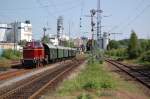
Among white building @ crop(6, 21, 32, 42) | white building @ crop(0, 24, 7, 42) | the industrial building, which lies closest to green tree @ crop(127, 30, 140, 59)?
white building @ crop(6, 21, 32, 42)

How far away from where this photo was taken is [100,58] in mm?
60281

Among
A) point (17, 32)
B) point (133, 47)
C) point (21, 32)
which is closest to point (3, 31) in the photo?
point (17, 32)

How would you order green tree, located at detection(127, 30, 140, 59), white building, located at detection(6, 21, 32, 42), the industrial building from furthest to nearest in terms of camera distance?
white building, located at detection(6, 21, 32, 42)
the industrial building
green tree, located at detection(127, 30, 140, 59)

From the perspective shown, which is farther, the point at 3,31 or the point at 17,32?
the point at 3,31

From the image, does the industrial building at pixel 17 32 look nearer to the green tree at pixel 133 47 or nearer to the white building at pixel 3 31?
the white building at pixel 3 31

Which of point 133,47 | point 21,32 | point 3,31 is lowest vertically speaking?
point 133,47

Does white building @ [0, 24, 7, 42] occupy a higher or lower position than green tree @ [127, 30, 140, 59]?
higher

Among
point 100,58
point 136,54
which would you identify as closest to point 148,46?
point 136,54

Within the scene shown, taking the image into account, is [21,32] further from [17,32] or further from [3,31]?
[3,31]

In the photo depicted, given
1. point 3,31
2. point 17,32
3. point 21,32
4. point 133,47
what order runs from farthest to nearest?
point 3,31 → point 17,32 → point 21,32 → point 133,47

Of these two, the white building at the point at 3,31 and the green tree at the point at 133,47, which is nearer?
the green tree at the point at 133,47

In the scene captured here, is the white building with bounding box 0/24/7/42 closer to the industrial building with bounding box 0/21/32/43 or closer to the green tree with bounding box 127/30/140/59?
the industrial building with bounding box 0/21/32/43

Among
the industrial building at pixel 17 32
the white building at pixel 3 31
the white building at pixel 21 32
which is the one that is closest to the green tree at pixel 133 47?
the white building at pixel 21 32

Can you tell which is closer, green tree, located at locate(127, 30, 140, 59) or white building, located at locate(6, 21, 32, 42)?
green tree, located at locate(127, 30, 140, 59)
